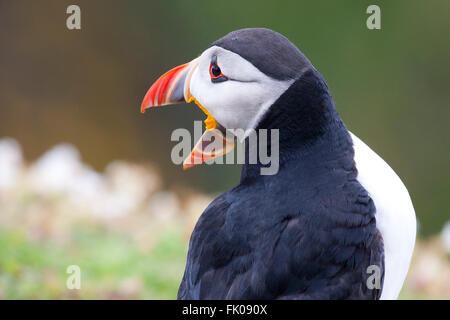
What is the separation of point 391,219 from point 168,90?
2.77 feet

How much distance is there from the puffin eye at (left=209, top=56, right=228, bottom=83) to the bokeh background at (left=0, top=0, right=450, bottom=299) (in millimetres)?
1557

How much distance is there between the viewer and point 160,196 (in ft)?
13.7

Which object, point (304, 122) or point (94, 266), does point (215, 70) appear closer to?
point (304, 122)

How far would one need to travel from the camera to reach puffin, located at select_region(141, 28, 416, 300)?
1.89 m

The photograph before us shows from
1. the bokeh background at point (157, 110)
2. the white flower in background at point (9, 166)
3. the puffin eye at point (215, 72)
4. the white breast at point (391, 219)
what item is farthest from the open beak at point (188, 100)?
the white flower in background at point (9, 166)

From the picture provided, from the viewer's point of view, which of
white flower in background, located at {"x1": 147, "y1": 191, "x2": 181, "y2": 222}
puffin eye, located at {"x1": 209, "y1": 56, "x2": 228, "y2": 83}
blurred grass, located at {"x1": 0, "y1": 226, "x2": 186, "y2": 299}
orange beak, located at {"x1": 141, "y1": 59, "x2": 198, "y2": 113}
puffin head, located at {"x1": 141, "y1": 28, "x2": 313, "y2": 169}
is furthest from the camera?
white flower in background, located at {"x1": 147, "y1": 191, "x2": 181, "y2": 222}

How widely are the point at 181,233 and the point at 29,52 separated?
3116 millimetres

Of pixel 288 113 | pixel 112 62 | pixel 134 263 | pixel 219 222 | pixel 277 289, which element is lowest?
pixel 134 263

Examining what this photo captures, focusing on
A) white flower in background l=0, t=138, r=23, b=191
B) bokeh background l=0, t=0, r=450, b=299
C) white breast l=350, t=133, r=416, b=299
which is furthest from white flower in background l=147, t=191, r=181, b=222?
white breast l=350, t=133, r=416, b=299

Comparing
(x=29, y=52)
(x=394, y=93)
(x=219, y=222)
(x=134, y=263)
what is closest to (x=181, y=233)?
(x=134, y=263)

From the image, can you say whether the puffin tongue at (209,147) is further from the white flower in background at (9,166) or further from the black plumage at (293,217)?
the white flower in background at (9,166)

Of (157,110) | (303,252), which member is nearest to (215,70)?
(303,252)

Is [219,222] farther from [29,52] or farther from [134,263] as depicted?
[29,52]

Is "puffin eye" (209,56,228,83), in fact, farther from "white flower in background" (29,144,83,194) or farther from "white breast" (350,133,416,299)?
"white flower in background" (29,144,83,194)
